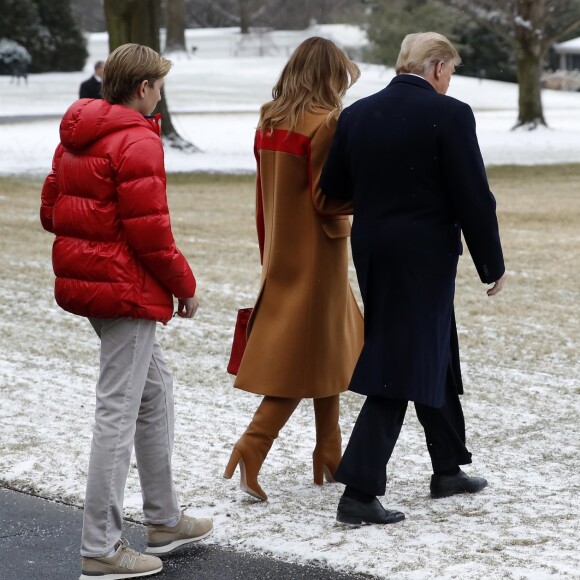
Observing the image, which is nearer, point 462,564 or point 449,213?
point 462,564

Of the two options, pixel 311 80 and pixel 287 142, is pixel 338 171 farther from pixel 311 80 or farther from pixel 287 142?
pixel 311 80

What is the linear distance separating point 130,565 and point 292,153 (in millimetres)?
1596

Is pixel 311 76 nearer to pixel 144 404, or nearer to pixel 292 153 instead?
pixel 292 153

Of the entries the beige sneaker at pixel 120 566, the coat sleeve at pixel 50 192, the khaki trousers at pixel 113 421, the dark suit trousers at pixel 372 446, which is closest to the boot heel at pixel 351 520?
the dark suit trousers at pixel 372 446

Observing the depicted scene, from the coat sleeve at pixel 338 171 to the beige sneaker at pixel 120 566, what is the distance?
144 centimetres

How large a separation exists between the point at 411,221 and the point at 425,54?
1.95 feet

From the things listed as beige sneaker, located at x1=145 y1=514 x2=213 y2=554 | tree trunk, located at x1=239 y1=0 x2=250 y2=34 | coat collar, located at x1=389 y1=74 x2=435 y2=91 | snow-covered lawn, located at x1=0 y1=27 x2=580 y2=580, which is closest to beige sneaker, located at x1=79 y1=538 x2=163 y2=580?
beige sneaker, located at x1=145 y1=514 x2=213 y2=554

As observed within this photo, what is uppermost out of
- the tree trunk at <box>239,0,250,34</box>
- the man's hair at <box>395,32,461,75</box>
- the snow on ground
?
the tree trunk at <box>239,0,250,34</box>

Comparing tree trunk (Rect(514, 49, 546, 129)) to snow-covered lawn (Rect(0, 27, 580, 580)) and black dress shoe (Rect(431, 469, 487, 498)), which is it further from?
black dress shoe (Rect(431, 469, 487, 498))

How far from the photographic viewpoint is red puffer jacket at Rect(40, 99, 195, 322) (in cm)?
370

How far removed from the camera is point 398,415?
432 centimetres

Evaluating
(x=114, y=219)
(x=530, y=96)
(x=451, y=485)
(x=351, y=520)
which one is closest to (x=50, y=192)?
(x=114, y=219)

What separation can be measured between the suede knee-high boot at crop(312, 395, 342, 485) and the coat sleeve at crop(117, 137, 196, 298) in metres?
1.20

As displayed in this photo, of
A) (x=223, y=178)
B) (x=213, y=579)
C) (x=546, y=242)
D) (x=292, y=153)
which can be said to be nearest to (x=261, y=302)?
(x=292, y=153)
